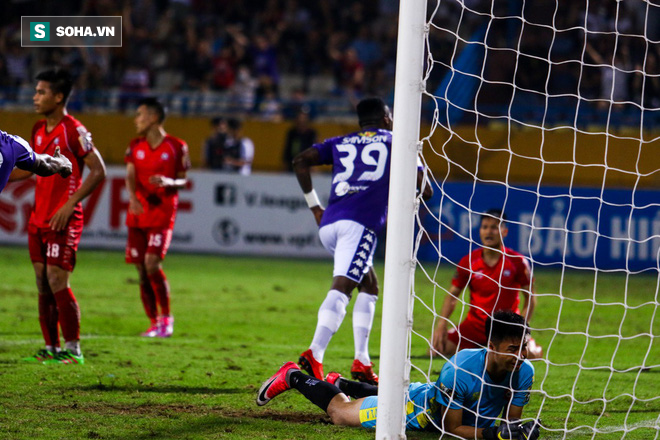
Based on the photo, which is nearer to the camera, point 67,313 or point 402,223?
point 402,223

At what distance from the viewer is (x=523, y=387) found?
4.45 m

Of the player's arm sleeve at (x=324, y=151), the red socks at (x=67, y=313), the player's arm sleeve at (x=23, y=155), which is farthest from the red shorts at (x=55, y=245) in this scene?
the player's arm sleeve at (x=324, y=151)

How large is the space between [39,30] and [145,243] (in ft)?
37.9

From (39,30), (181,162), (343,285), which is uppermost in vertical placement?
(39,30)

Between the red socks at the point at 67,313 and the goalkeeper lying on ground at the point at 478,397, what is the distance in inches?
93.7

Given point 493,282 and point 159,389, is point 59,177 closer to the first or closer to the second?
point 159,389

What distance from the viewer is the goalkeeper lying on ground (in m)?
4.29

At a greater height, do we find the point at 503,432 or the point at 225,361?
the point at 503,432

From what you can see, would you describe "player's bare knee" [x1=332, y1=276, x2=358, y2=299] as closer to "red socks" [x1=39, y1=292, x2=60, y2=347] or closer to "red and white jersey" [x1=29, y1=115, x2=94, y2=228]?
"red and white jersey" [x1=29, y1=115, x2=94, y2=228]

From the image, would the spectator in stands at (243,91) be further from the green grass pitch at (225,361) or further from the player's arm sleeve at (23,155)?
the player's arm sleeve at (23,155)

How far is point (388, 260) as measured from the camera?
13.5 ft

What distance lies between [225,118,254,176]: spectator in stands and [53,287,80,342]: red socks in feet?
26.4

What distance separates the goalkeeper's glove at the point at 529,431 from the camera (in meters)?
4.15

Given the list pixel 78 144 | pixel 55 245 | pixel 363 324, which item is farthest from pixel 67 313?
pixel 363 324
